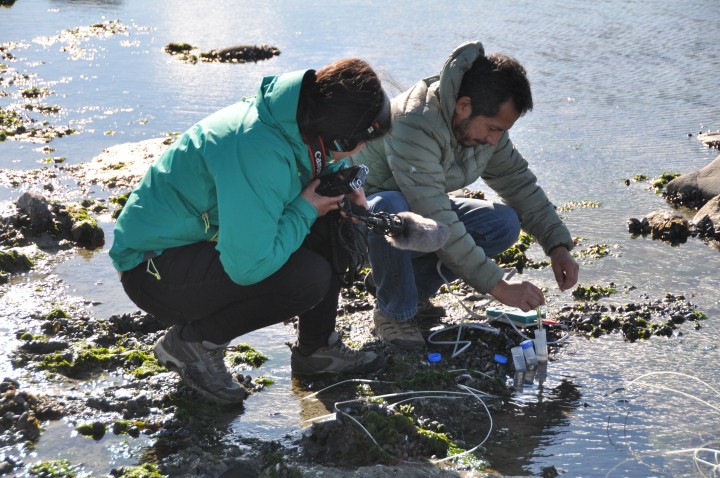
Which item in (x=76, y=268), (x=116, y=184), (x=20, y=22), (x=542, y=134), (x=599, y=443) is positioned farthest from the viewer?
(x=20, y=22)

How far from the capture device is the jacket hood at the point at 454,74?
4.30 m

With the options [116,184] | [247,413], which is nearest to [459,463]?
[247,413]

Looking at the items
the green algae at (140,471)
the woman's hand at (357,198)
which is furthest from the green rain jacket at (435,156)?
the green algae at (140,471)

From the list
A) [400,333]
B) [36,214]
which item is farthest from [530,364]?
[36,214]

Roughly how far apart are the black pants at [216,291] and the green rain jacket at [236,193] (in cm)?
8

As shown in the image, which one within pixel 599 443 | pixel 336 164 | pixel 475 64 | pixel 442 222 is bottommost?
pixel 599 443

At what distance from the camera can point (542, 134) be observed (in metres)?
8.20

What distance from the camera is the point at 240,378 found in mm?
4184

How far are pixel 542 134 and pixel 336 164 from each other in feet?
15.2

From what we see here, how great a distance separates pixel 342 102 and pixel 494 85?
1106mm

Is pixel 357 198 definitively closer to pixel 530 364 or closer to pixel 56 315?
pixel 530 364

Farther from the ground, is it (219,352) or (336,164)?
(336,164)

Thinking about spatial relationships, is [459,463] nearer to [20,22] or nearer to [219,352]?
[219,352]

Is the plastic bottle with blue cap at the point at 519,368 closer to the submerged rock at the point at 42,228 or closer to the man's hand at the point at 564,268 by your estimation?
the man's hand at the point at 564,268
